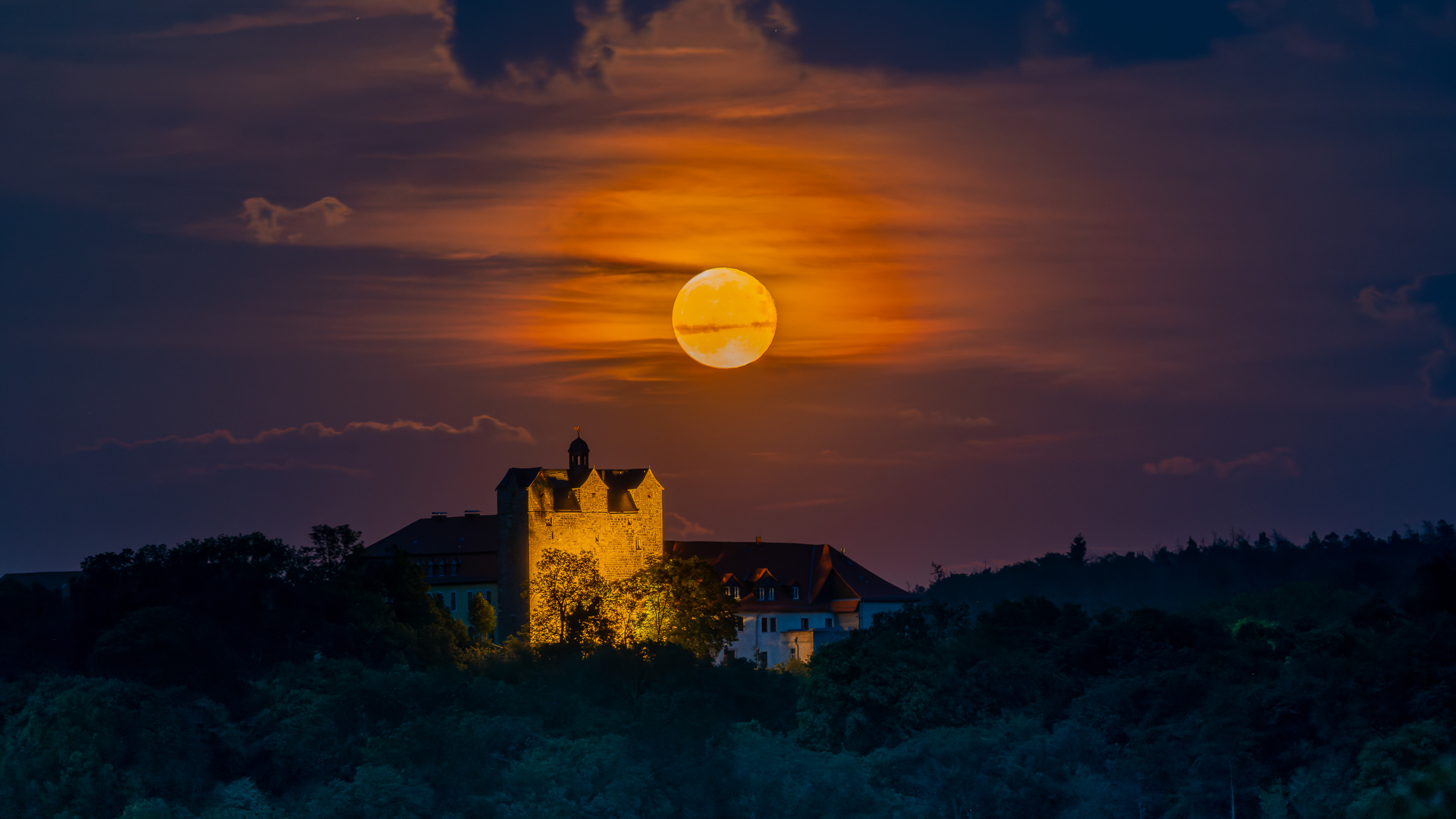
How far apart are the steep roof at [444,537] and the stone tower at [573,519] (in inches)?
356

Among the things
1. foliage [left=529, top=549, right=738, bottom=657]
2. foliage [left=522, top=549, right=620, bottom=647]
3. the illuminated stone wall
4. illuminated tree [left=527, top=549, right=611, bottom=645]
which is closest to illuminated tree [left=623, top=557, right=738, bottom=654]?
foliage [left=529, top=549, right=738, bottom=657]

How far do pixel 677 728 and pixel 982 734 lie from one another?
11959 millimetres

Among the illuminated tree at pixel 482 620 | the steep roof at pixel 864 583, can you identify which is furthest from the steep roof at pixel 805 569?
the illuminated tree at pixel 482 620

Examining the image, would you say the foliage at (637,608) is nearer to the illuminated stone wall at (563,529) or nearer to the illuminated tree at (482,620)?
the illuminated stone wall at (563,529)

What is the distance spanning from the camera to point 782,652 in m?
103

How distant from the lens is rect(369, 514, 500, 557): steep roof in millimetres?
105625

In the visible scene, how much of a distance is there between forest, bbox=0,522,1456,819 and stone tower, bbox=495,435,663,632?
322 inches

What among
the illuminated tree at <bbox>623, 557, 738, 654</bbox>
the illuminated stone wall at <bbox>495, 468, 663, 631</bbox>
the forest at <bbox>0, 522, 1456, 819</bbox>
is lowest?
the forest at <bbox>0, 522, 1456, 819</bbox>

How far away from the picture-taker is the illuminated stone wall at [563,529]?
3693 inches

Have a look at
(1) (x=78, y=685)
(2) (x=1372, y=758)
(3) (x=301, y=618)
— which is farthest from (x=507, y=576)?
(2) (x=1372, y=758)

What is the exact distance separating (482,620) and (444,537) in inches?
571

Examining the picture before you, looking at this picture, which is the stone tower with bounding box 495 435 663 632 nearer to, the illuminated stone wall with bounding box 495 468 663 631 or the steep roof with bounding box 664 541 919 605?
the illuminated stone wall with bounding box 495 468 663 631

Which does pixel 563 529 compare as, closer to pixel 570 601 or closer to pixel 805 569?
pixel 570 601

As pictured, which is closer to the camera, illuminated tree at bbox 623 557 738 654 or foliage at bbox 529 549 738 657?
illuminated tree at bbox 623 557 738 654
